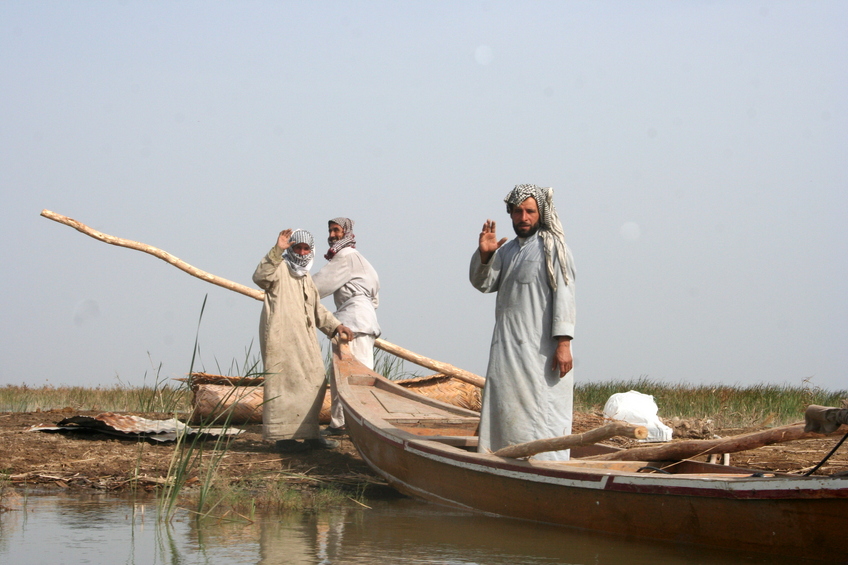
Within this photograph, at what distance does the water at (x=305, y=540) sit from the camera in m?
3.85

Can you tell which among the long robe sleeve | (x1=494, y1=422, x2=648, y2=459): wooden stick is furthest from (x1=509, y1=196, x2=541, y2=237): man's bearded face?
the long robe sleeve

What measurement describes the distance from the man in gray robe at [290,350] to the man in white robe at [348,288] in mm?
718

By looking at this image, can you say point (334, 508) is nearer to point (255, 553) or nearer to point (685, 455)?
point (255, 553)

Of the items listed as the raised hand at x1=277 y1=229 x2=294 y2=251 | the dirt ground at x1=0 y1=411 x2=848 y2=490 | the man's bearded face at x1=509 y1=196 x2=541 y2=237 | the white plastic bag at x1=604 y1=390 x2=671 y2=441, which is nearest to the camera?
the man's bearded face at x1=509 y1=196 x2=541 y2=237

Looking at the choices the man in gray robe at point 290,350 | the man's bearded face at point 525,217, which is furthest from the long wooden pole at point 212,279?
the man's bearded face at point 525,217

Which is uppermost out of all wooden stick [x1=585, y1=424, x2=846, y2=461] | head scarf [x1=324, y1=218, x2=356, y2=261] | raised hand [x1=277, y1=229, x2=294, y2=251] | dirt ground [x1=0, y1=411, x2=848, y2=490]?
head scarf [x1=324, y1=218, x2=356, y2=261]

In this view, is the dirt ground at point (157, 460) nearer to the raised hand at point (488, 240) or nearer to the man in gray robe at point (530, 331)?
the man in gray robe at point (530, 331)

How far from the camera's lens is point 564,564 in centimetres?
385

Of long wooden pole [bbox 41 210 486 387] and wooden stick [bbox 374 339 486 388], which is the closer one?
wooden stick [bbox 374 339 486 388]

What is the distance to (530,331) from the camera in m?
4.89

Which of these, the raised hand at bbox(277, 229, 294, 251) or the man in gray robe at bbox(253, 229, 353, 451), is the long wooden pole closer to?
the man in gray robe at bbox(253, 229, 353, 451)

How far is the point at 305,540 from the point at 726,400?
8.45 meters

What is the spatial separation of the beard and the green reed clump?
499 cm

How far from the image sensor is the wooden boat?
355cm
